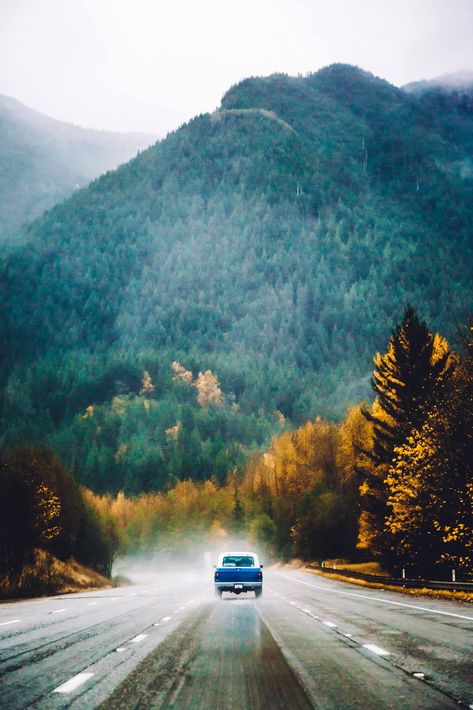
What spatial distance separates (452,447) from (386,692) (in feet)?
75.4

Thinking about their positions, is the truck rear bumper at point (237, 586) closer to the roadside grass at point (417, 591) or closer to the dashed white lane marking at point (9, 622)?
the roadside grass at point (417, 591)

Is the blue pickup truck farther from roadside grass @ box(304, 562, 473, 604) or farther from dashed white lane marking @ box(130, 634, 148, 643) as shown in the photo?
dashed white lane marking @ box(130, 634, 148, 643)

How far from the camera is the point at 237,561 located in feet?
101

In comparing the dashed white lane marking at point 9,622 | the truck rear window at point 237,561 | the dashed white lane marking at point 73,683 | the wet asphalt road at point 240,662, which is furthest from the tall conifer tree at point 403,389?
the dashed white lane marking at point 73,683

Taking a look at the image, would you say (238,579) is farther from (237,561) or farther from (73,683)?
(73,683)

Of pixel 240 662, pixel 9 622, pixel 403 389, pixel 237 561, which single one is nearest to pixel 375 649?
pixel 240 662

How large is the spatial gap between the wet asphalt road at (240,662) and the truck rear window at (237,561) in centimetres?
1163

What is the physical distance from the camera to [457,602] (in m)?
24.4

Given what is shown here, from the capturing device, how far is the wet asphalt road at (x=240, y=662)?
7750 millimetres

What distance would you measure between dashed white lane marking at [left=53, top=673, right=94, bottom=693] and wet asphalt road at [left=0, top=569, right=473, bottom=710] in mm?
13

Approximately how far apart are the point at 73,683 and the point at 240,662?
292 cm

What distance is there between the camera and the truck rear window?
30.4 metres

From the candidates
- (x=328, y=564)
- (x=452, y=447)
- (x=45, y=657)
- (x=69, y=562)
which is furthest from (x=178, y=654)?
(x=328, y=564)

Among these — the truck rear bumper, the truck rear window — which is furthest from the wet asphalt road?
the truck rear window
